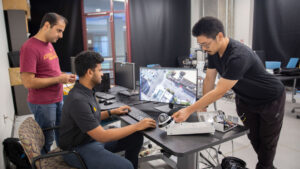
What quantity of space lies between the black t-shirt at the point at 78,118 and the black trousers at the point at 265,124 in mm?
1192

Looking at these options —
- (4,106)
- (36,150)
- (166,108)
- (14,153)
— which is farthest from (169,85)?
(4,106)

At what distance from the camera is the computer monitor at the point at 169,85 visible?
188cm

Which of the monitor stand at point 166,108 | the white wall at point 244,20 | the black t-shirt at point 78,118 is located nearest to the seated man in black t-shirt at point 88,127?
the black t-shirt at point 78,118

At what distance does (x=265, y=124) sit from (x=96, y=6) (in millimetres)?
5547

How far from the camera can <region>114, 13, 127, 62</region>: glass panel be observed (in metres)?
6.02

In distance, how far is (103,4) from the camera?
6211 mm

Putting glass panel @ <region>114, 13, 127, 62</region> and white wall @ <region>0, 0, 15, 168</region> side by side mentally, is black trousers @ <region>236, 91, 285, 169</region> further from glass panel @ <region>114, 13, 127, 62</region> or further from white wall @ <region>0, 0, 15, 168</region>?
glass panel @ <region>114, 13, 127, 62</region>

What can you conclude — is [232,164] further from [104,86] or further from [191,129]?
[104,86]

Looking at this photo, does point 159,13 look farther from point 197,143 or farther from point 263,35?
point 197,143


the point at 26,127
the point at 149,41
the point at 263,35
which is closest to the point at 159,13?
the point at 149,41

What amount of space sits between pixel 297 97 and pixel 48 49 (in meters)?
4.91

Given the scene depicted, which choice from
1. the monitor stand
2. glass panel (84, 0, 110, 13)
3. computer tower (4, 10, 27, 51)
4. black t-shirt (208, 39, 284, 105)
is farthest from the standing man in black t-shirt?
glass panel (84, 0, 110, 13)

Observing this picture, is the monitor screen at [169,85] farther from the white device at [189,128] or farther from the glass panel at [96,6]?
the glass panel at [96,6]

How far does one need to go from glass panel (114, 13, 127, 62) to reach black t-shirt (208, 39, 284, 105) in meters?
4.61
